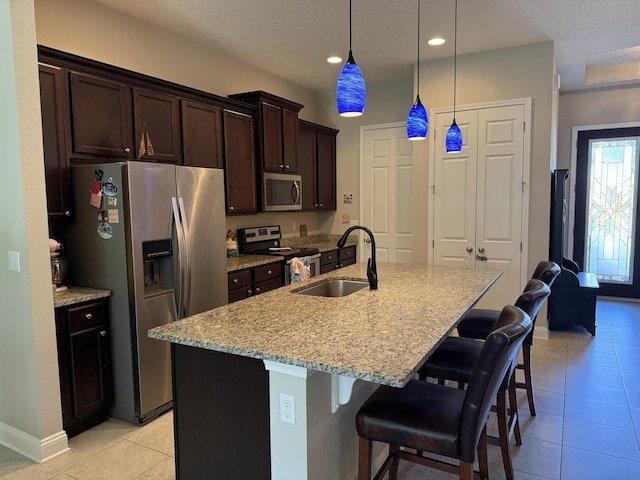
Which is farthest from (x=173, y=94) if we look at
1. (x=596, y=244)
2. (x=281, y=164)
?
(x=596, y=244)

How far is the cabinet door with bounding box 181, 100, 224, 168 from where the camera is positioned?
3.64m

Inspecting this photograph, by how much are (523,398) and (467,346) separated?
1.16m

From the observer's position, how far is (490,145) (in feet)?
14.8

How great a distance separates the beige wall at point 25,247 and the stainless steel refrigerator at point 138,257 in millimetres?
382

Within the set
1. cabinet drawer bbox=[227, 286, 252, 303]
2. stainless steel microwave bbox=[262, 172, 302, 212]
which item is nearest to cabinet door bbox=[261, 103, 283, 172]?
stainless steel microwave bbox=[262, 172, 302, 212]

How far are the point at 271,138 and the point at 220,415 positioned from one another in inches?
129

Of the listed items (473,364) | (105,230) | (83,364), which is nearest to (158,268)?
(105,230)

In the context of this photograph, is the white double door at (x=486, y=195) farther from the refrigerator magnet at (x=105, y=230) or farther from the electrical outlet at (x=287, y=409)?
the electrical outlet at (x=287, y=409)

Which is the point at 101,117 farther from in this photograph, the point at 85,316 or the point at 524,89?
the point at 524,89

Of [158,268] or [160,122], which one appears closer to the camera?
[158,268]

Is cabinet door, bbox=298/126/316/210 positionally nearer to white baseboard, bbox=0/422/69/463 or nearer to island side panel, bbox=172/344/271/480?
white baseboard, bbox=0/422/69/463

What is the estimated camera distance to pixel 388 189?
5.68 meters

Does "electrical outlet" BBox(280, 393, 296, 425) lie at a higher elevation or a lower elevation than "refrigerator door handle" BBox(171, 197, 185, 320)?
lower

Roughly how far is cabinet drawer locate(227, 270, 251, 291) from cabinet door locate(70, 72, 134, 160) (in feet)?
3.97
